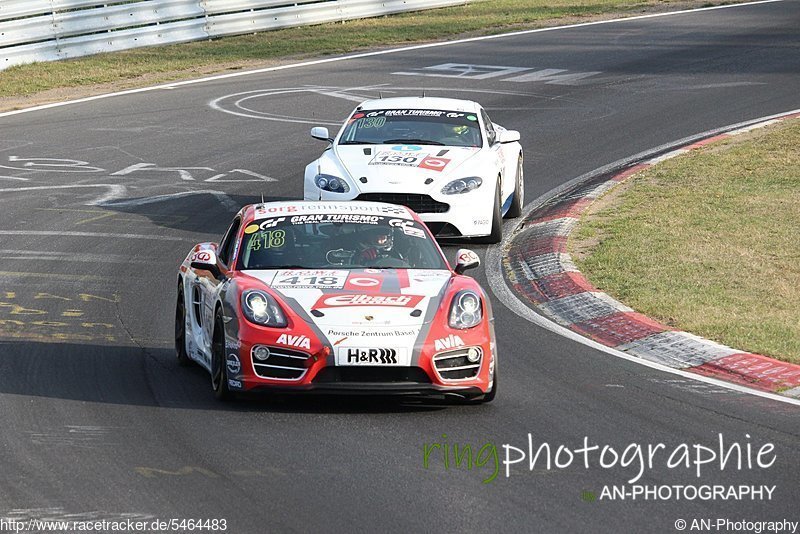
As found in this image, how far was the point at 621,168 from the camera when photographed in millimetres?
19766

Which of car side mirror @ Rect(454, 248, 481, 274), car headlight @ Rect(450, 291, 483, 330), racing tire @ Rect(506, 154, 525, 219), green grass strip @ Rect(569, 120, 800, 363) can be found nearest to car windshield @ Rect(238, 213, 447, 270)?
car side mirror @ Rect(454, 248, 481, 274)

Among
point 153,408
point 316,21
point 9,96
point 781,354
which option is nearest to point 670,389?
point 781,354

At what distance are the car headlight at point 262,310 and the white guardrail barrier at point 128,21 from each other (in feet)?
65.9

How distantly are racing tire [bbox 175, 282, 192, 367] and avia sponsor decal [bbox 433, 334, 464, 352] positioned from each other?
2.25 m

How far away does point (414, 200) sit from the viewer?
15.2 metres

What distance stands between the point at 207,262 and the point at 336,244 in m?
0.91

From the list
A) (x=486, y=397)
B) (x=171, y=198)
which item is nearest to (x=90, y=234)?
(x=171, y=198)

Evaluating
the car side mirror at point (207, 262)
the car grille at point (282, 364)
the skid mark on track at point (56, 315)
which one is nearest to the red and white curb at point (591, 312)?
the car grille at point (282, 364)

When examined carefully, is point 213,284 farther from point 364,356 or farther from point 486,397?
point 486,397

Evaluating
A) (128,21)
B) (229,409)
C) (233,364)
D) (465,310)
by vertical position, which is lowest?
(229,409)

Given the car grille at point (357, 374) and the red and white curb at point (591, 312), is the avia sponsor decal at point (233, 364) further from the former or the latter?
the red and white curb at point (591, 312)

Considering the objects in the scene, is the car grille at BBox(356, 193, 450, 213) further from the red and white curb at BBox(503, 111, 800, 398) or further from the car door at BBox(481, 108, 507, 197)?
the car door at BBox(481, 108, 507, 197)

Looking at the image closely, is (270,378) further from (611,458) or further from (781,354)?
(781,354)

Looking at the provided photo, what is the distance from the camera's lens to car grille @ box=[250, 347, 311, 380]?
873 cm
